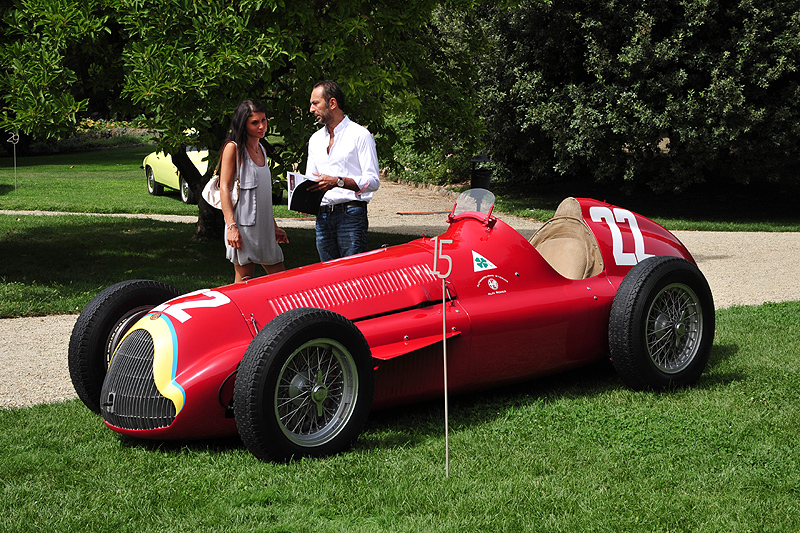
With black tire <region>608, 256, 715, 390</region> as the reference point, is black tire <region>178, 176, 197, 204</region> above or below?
above

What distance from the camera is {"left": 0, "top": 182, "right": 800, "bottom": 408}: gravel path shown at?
576cm

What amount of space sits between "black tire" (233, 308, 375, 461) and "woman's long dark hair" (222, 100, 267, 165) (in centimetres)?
182

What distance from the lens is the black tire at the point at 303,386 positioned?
386cm

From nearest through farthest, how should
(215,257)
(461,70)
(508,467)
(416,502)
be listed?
(416,502) < (508,467) < (215,257) < (461,70)

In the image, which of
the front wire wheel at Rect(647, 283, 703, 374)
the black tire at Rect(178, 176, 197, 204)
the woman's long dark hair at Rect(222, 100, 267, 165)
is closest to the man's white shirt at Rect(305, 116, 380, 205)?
the woman's long dark hair at Rect(222, 100, 267, 165)

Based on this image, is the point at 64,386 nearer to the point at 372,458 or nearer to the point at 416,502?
the point at 372,458

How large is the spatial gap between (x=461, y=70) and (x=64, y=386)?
7918mm

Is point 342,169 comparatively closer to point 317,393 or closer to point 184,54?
point 317,393

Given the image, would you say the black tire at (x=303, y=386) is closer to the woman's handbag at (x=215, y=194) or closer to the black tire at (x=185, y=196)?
the woman's handbag at (x=215, y=194)

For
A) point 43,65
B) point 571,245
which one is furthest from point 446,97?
point 571,245

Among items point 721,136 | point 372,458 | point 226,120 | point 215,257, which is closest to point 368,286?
point 372,458

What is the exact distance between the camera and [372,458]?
417 centimetres

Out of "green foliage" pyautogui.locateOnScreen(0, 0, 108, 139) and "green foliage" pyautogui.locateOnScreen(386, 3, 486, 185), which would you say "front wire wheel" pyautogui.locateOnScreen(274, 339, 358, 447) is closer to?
"green foliage" pyautogui.locateOnScreen(0, 0, 108, 139)

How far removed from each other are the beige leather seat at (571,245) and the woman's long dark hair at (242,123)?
229 cm
